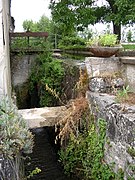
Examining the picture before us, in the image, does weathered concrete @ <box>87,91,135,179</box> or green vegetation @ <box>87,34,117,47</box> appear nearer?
weathered concrete @ <box>87,91,135,179</box>

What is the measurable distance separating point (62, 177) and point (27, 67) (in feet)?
16.1

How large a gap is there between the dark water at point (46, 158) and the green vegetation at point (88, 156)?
0.33 metres

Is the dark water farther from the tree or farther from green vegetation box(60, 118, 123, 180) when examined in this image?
the tree

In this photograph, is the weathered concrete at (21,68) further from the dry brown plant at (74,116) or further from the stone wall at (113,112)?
the stone wall at (113,112)

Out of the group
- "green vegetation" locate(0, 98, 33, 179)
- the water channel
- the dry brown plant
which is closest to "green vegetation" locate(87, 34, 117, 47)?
the dry brown plant

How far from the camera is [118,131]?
12.3ft

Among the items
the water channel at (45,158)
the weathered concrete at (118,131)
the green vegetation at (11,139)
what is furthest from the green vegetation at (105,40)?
the green vegetation at (11,139)

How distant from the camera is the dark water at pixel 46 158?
18.5ft

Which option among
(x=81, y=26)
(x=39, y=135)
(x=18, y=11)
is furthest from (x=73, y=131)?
(x=18, y=11)

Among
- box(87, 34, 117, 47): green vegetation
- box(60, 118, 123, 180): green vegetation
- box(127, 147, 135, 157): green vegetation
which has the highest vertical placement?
box(87, 34, 117, 47): green vegetation

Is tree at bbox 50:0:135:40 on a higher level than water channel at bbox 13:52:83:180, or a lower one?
higher

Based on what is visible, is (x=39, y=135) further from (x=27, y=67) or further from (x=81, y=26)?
(x=81, y=26)

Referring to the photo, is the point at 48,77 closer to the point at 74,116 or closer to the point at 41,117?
the point at 41,117

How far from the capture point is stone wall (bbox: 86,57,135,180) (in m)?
3.47
